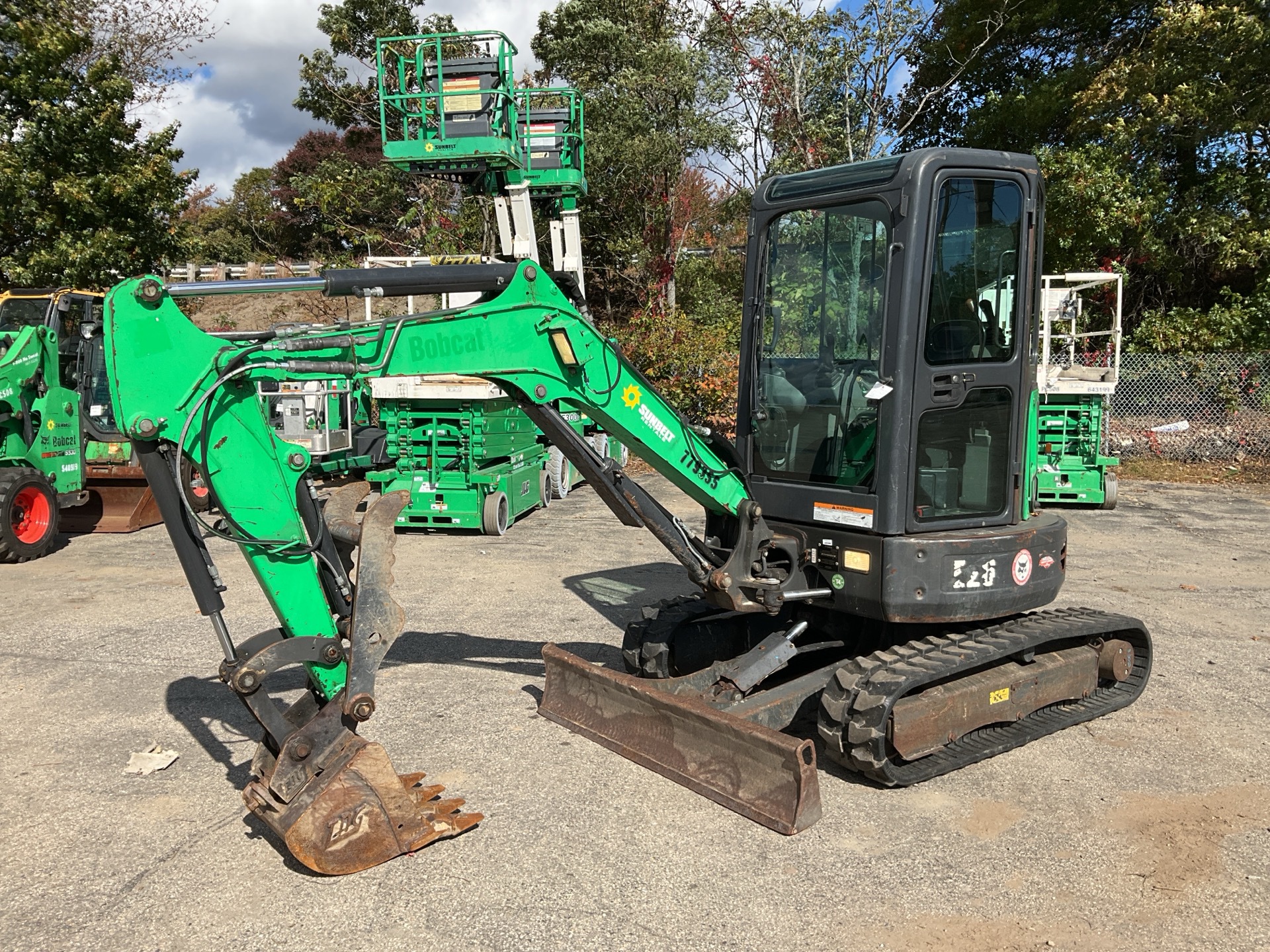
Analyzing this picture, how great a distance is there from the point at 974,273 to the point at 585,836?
3.21 m

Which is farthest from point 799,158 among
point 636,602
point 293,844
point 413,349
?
point 293,844

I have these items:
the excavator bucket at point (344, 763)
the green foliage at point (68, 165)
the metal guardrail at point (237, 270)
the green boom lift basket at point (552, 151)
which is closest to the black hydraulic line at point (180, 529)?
the excavator bucket at point (344, 763)

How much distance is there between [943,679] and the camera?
4.77 m

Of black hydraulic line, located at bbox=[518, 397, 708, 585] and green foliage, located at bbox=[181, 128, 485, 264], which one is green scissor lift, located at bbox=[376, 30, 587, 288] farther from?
black hydraulic line, located at bbox=[518, 397, 708, 585]

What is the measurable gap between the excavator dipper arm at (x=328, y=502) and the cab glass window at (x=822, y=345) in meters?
1.08

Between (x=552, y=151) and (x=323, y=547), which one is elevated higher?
(x=552, y=151)

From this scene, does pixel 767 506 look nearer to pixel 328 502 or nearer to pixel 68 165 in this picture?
pixel 328 502

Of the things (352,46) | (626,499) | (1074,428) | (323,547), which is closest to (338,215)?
(352,46)

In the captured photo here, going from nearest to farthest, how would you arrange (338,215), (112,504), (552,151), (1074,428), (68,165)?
1. (112,504)
2. (1074,428)
3. (552,151)
4. (68,165)
5. (338,215)

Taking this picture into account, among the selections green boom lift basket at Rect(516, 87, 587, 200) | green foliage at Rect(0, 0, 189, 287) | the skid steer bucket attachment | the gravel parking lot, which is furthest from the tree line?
the gravel parking lot

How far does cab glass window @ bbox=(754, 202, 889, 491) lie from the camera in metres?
4.68

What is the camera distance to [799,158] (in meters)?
17.5

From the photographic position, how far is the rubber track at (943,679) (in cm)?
437

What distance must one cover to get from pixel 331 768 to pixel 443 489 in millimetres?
7153
